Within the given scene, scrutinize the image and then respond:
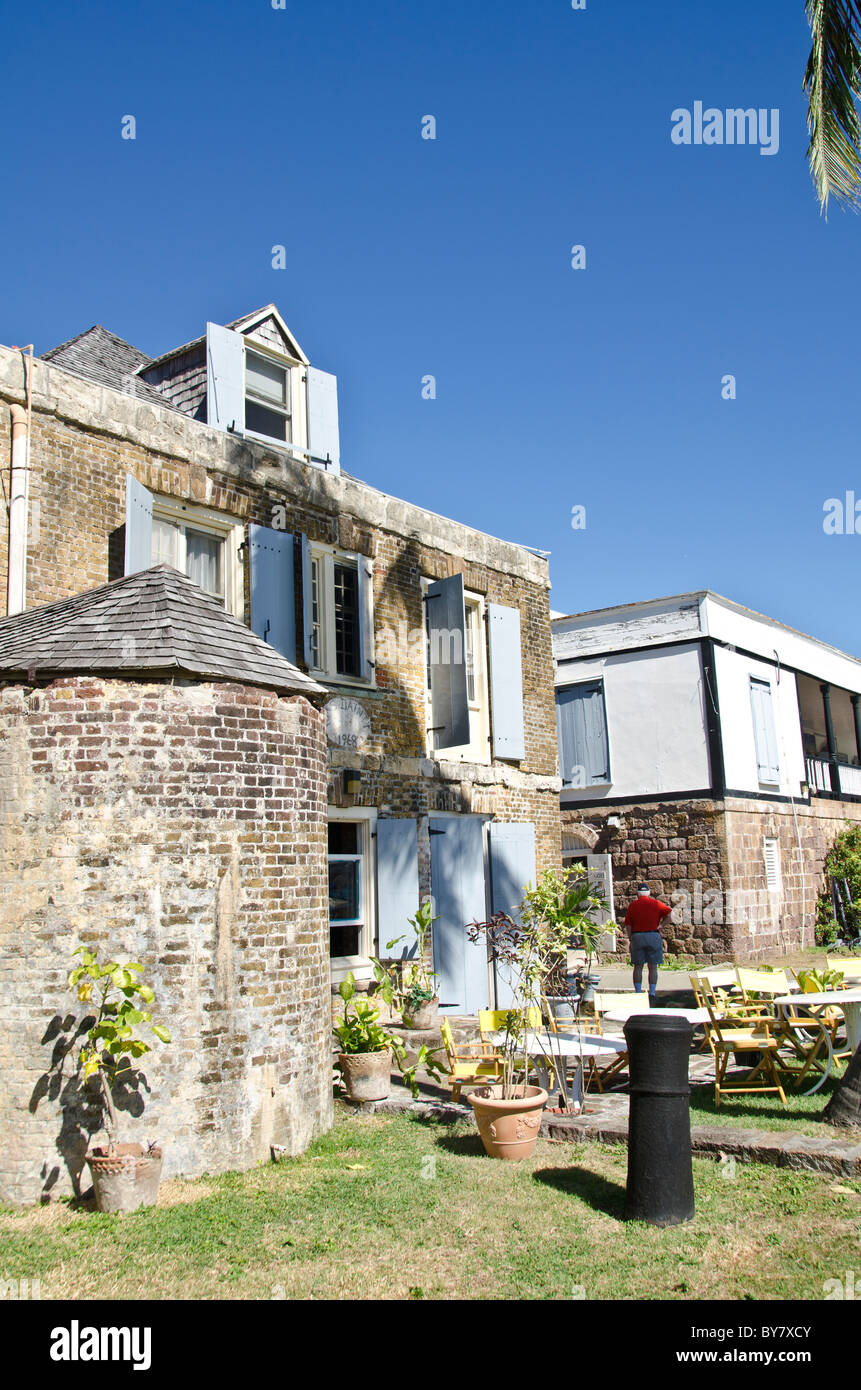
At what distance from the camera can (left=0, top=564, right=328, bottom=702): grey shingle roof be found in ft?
21.6

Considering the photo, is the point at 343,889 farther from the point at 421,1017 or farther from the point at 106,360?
the point at 106,360

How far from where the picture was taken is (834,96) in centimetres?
795

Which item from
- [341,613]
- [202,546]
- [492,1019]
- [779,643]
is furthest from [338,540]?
[779,643]

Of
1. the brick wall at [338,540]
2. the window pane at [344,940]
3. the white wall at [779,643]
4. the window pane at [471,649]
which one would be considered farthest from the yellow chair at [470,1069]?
the white wall at [779,643]

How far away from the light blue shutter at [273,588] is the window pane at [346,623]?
3.01 feet

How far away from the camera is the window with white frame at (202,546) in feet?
33.0

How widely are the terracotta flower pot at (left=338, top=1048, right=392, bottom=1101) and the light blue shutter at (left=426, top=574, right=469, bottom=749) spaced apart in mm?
4605

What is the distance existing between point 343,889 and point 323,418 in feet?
17.6

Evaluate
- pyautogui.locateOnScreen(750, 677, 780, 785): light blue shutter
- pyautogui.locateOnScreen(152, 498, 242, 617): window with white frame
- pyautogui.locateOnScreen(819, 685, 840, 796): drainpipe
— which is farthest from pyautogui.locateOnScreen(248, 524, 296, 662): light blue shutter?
pyautogui.locateOnScreen(819, 685, 840, 796): drainpipe

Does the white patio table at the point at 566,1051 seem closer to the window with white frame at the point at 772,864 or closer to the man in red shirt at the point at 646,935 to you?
the man in red shirt at the point at 646,935

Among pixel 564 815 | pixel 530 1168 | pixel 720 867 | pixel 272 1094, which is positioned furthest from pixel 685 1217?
pixel 564 815

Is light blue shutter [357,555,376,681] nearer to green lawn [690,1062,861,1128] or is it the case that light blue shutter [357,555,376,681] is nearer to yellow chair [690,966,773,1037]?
yellow chair [690,966,773,1037]
